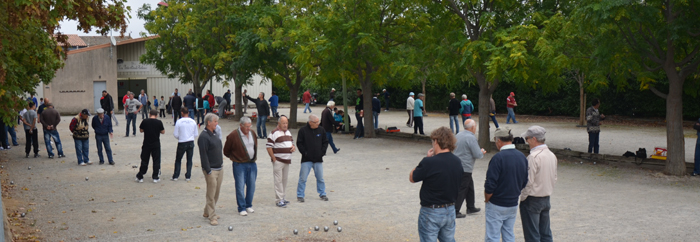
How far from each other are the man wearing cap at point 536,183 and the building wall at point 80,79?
36.7m

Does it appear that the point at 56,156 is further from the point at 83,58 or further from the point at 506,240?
the point at 83,58

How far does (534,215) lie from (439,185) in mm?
1223

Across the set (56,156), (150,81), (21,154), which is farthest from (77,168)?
(150,81)

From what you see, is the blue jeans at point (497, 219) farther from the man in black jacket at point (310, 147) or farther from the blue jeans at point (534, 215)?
the man in black jacket at point (310, 147)

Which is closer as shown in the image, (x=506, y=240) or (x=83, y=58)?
(x=506, y=240)

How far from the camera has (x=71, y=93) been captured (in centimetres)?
3769

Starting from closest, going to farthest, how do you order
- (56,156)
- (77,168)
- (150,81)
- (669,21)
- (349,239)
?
(349,239) < (669,21) < (77,168) < (56,156) < (150,81)

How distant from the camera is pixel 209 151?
890cm

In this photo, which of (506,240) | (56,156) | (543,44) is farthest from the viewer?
(56,156)

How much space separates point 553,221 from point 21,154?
50.3 feet

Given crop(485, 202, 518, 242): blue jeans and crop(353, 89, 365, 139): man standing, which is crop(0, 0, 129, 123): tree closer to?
crop(485, 202, 518, 242): blue jeans

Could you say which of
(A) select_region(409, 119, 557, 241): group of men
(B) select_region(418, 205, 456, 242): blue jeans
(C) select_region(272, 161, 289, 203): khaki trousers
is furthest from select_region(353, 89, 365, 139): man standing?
(B) select_region(418, 205, 456, 242): blue jeans

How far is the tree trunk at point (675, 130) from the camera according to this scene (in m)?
12.6

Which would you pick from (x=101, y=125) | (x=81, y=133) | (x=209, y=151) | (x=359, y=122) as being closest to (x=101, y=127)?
(x=101, y=125)
